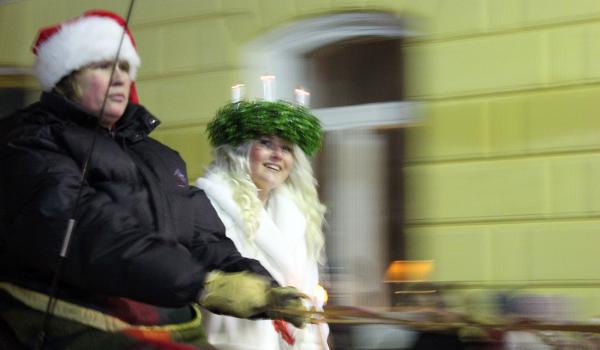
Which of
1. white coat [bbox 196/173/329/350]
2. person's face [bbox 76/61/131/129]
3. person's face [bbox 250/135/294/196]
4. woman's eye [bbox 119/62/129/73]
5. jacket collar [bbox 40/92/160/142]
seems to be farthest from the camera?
person's face [bbox 250/135/294/196]

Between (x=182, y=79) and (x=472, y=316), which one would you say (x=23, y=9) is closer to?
(x=182, y=79)

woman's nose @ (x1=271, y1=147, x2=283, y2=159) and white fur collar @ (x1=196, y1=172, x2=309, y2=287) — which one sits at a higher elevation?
woman's nose @ (x1=271, y1=147, x2=283, y2=159)

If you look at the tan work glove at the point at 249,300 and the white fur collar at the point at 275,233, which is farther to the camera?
the white fur collar at the point at 275,233

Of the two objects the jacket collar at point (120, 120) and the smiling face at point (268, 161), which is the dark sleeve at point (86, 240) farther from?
the smiling face at point (268, 161)

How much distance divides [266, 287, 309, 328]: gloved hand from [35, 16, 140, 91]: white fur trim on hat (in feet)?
2.46

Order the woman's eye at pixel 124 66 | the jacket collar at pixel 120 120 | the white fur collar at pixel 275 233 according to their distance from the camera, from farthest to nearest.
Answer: the white fur collar at pixel 275 233 → the woman's eye at pixel 124 66 → the jacket collar at pixel 120 120

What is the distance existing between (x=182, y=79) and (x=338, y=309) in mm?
2052

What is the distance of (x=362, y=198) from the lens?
15.0 ft

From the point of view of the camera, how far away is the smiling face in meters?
3.51

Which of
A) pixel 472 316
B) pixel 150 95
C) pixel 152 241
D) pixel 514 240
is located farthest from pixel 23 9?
pixel 514 240

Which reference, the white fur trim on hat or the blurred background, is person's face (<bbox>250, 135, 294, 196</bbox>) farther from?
the white fur trim on hat

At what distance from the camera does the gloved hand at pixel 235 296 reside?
2264 mm

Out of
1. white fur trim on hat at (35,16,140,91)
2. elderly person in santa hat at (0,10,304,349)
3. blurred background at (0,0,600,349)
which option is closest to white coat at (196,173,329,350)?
blurred background at (0,0,600,349)

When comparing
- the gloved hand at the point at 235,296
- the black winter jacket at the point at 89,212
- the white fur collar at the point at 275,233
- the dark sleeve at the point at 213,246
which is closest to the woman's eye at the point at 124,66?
the black winter jacket at the point at 89,212
